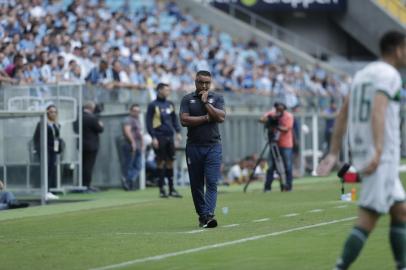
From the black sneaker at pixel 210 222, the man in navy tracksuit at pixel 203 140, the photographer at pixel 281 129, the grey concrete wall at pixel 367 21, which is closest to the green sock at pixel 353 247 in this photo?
the black sneaker at pixel 210 222

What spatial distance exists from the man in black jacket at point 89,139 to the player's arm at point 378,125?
687 inches

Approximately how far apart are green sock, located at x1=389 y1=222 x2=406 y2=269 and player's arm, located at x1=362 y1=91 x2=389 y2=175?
0.59 metres

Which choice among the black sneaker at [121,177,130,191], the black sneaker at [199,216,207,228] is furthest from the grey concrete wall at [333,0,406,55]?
the black sneaker at [199,216,207,228]

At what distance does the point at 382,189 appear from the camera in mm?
9719

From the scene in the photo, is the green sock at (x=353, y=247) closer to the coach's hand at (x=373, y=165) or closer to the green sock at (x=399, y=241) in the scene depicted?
the green sock at (x=399, y=241)

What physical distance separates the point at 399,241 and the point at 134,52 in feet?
80.3

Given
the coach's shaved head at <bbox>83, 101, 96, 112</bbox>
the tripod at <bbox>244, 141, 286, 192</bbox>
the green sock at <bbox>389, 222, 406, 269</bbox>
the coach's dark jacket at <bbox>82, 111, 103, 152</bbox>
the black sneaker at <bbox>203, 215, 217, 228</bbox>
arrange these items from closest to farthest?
the green sock at <bbox>389, 222, 406, 269</bbox>, the black sneaker at <bbox>203, 215, 217, 228</bbox>, the tripod at <bbox>244, 141, 286, 192</bbox>, the coach's dark jacket at <bbox>82, 111, 103, 152</bbox>, the coach's shaved head at <bbox>83, 101, 96, 112</bbox>

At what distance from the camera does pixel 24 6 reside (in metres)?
31.7

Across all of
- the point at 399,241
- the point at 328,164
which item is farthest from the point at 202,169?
the point at 399,241

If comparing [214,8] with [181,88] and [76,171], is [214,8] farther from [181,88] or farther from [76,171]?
[76,171]

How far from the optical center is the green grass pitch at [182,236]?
11.8m

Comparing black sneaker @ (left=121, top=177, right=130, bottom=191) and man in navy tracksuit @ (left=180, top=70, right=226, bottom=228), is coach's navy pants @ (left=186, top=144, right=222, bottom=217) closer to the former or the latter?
man in navy tracksuit @ (left=180, top=70, right=226, bottom=228)

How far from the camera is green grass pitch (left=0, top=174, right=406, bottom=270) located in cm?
1177

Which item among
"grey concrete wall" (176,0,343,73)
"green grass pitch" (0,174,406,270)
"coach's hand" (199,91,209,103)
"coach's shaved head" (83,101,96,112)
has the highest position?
"grey concrete wall" (176,0,343,73)
